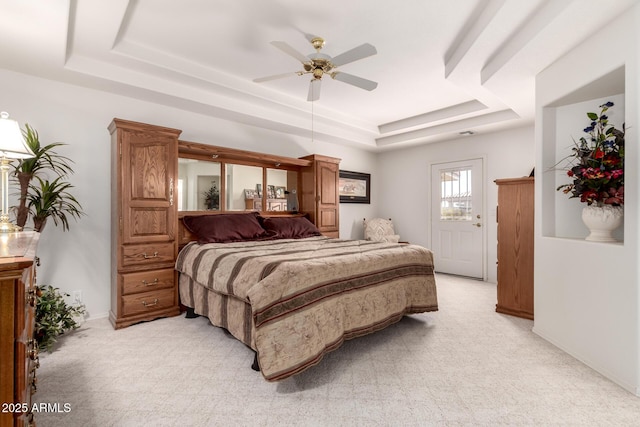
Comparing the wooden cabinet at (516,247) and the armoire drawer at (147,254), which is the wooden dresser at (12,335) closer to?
the armoire drawer at (147,254)

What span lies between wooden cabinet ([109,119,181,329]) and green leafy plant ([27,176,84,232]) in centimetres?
33

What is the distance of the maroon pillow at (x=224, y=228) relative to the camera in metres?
3.29

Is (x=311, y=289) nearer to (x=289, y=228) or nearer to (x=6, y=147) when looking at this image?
(x=6, y=147)

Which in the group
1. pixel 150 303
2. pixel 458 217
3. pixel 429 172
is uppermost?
pixel 429 172

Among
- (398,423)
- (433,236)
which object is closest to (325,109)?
(433,236)

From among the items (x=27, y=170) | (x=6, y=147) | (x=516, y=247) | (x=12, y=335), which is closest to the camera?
(x=12, y=335)

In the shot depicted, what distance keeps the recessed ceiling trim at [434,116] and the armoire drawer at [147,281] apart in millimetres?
3990

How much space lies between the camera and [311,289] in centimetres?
200

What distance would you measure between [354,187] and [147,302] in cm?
393

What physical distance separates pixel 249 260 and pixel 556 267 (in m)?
2.44

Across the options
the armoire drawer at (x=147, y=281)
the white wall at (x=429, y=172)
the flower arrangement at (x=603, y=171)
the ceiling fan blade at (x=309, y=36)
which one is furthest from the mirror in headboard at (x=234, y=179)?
the flower arrangement at (x=603, y=171)

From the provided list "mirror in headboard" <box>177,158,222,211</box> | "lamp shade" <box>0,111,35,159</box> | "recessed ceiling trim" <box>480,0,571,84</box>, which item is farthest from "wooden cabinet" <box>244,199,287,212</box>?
"recessed ceiling trim" <box>480,0,571,84</box>

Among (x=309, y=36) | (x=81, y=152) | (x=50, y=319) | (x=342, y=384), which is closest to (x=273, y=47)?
(x=309, y=36)

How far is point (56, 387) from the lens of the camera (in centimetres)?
188
